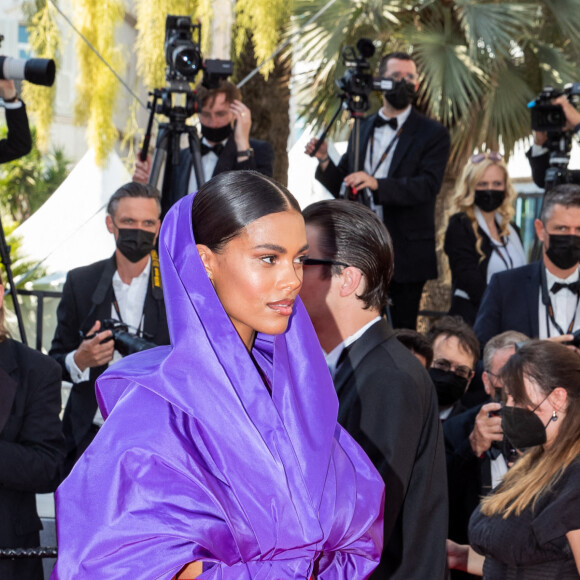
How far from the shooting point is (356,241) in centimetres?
226

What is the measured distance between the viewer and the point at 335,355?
228 cm

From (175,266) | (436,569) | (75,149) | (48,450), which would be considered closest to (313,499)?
(175,266)

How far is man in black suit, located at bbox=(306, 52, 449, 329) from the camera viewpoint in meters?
5.07

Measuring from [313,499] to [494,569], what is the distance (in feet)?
4.51

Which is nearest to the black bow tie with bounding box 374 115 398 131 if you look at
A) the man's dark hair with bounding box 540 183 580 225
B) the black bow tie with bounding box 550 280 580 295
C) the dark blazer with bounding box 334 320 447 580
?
the man's dark hair with bounding box 540 183 580 225

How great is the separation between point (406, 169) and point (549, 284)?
1096mm

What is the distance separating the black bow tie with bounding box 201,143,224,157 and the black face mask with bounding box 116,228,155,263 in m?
1.11

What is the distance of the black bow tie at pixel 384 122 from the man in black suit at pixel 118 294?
1.60 m

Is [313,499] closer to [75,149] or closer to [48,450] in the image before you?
[48,450]

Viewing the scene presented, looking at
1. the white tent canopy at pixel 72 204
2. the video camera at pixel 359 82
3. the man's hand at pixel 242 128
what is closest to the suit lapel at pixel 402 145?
the video camera at pixel 359 82

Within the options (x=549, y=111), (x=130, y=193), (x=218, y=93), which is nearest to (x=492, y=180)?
(x=549, y=111)

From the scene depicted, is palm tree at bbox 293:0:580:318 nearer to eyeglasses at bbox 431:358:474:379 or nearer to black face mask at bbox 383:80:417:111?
black face mask at bbox 383:80:417:111

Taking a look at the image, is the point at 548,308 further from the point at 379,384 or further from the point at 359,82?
the point at 379,384

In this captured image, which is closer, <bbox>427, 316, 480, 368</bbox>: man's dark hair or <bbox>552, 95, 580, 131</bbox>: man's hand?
<bbox>427, 316, 480, 368</bbox>: man's dark hair
